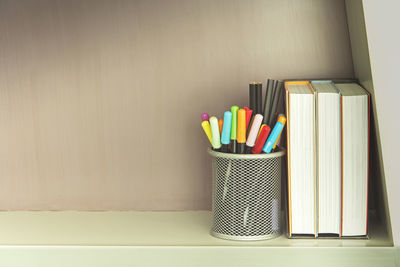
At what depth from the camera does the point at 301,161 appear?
823 mm

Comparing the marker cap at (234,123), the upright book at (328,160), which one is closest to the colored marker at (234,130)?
the marker cap at (234,123)

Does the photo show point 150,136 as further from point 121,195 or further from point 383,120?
point 383,120

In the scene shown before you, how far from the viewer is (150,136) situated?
99 centimetres

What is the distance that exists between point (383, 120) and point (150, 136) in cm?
40

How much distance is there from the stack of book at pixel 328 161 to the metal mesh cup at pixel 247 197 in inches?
1.1

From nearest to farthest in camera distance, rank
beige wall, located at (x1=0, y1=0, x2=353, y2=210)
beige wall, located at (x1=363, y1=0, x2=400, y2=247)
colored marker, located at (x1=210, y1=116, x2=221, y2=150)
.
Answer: beige wall, located at (x1=363, y1=0, x2=400, y2=247)
colored marker, located at (x1=210, y1=116, x2=221, y2=150)
beige wall, located at (x1=0, y1=0, x2=353, y2=210)

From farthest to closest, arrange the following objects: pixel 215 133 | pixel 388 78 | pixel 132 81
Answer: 1. pixel 132 81
2. pixel 215 133
3. pixel 388 78

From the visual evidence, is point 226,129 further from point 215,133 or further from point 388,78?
point 388,78

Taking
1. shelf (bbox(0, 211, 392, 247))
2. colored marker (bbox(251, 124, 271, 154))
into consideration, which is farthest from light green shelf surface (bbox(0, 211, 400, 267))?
colored marker (bbox(251, 124, 271, 154))

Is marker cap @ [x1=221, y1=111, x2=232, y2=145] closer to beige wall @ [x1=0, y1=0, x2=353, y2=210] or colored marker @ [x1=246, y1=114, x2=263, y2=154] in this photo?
colored marker @ [x1=246, y1=114, x2=263, y2=154]

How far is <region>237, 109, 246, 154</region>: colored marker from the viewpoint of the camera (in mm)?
816

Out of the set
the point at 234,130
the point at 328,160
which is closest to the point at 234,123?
the point at 234,130

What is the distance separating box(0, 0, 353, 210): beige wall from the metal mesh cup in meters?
0.15

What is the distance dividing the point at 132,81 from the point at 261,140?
0.89 feet
